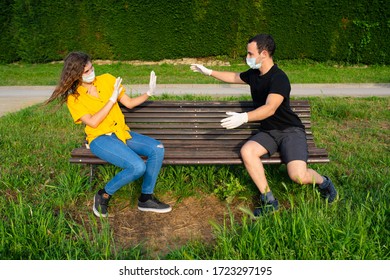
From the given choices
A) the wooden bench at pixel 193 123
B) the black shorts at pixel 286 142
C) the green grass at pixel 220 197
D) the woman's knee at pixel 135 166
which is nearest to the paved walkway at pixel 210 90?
the green grass at pixel 220 197

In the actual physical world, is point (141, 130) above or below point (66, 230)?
above

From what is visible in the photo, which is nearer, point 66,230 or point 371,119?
point 66,230

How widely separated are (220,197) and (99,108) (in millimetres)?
1194

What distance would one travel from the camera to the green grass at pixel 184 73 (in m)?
12.0

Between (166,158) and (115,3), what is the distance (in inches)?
540

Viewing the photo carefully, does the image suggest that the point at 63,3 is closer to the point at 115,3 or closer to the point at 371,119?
the point at 115,3

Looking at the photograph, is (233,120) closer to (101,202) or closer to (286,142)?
(286,142)

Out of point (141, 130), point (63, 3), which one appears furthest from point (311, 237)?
point (63, 3)

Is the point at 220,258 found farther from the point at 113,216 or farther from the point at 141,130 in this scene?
the point at 141,130

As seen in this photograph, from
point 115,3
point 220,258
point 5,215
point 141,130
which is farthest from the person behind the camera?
point 115,3

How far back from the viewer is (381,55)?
14930mm

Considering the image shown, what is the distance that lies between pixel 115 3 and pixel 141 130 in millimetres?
13050

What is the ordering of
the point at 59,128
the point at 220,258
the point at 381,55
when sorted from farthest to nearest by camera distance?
the point at 381,55, the point at 59,128, the point at 220,258

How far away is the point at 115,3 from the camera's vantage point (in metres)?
16.0
